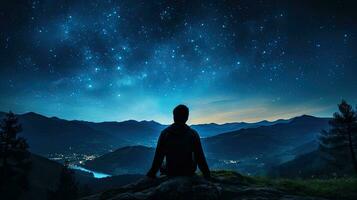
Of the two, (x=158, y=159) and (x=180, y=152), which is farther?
(x=158, y=159)

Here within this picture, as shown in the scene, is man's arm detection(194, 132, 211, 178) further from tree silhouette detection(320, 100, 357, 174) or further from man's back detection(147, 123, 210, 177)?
tree silhouette detection(320, 100, 357, 174)

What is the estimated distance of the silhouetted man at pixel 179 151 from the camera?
7.22 m

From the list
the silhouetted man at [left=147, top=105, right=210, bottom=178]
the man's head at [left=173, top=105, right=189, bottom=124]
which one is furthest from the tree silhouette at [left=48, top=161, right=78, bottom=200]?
the man's head at [left=173, top=105, right=189, bottom=124]

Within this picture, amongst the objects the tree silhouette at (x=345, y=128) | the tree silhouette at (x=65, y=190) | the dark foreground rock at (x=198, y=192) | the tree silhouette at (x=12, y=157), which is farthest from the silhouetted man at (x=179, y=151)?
the tree silhouette at (x=65, y=190)

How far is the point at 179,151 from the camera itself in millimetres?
7246

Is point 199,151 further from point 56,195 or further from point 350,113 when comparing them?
point 56,195

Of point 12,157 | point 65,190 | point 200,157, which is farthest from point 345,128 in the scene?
point 65,190

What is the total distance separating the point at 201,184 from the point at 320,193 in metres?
5.93

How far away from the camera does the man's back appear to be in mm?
7219

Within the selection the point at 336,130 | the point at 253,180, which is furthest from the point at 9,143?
the point at 336,130

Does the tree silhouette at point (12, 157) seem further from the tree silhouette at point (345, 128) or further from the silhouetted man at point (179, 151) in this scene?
the tree silhouette at point (345, 128)

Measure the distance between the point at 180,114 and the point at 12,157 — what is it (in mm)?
41874

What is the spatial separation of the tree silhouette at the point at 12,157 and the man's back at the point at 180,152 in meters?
40.0

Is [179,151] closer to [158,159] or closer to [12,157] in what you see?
[158,159]
